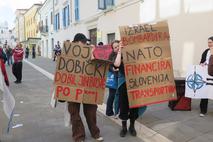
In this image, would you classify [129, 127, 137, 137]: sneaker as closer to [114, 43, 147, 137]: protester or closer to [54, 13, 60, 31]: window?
[114, 43, 147, 137]: protester

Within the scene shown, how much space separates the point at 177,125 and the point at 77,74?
220 centimetres

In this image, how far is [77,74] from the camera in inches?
242

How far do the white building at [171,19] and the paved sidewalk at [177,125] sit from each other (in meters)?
2.84

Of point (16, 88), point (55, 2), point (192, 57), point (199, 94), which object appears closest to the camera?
point (199, 94)

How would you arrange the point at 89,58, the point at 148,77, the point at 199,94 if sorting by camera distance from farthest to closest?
the point at 199,94, the point at 148,77, the point at 89,58

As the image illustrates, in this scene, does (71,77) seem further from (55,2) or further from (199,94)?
(55,2)

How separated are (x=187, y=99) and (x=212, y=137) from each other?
2.15 metres

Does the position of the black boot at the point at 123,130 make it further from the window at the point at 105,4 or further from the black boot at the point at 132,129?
the window at the point at 105,4

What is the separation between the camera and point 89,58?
20.1 ft

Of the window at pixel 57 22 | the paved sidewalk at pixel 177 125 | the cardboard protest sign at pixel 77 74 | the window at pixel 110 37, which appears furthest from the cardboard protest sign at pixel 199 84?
the window at pixel 57 22

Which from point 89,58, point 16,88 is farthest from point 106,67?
point 16,88

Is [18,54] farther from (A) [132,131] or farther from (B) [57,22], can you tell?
(B) [57,22]

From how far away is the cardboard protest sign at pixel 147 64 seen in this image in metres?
6.42

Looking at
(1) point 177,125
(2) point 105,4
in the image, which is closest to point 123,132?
(1) point 177,125
